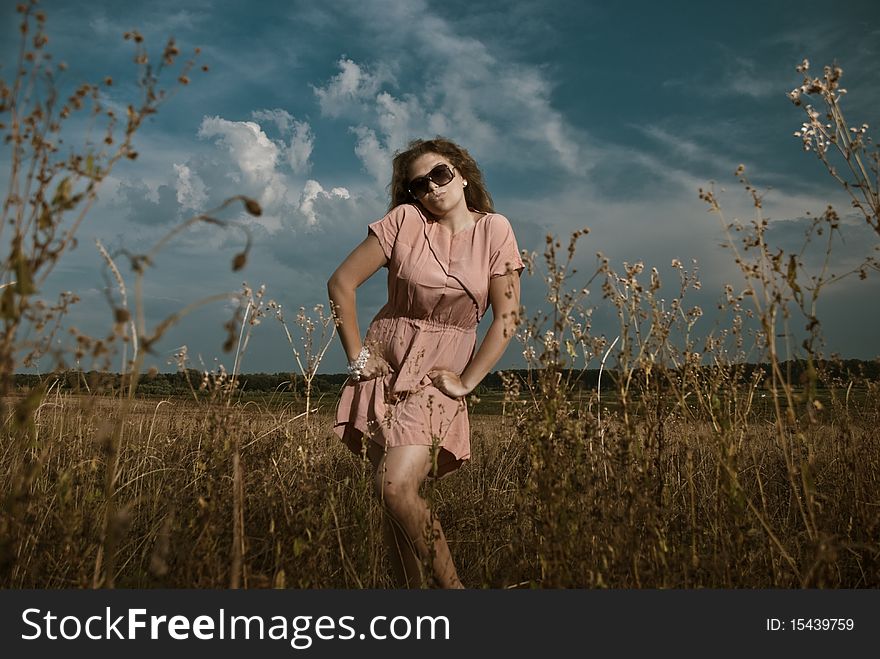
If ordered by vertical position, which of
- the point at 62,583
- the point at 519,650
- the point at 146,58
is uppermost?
the point at 146,58

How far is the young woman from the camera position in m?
3.21

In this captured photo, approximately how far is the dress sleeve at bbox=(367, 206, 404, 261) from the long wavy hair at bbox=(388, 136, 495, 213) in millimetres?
379

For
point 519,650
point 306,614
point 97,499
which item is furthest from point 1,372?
point 97,499

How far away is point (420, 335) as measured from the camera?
11.7 feet

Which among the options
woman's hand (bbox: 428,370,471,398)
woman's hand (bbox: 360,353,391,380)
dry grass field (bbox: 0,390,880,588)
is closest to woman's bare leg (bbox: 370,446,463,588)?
dry grass field (bbox: 0,390,880,588)

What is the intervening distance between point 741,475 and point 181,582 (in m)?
4.47

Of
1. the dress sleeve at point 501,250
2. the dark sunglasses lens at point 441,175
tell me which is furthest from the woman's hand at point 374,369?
the dark sunglasses lens at point 441,175

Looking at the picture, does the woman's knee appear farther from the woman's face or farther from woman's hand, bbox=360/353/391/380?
the woman's face

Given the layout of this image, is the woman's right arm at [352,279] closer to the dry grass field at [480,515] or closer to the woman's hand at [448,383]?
the woman's hand at [448,383]

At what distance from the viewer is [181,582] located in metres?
2.43

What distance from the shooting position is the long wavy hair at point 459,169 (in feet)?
13.7

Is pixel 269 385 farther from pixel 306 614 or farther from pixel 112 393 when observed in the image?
pixel 306 614

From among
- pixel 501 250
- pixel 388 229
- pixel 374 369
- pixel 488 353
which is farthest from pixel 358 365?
pixel 501 250

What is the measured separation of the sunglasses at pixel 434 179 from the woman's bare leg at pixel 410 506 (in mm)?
1479
